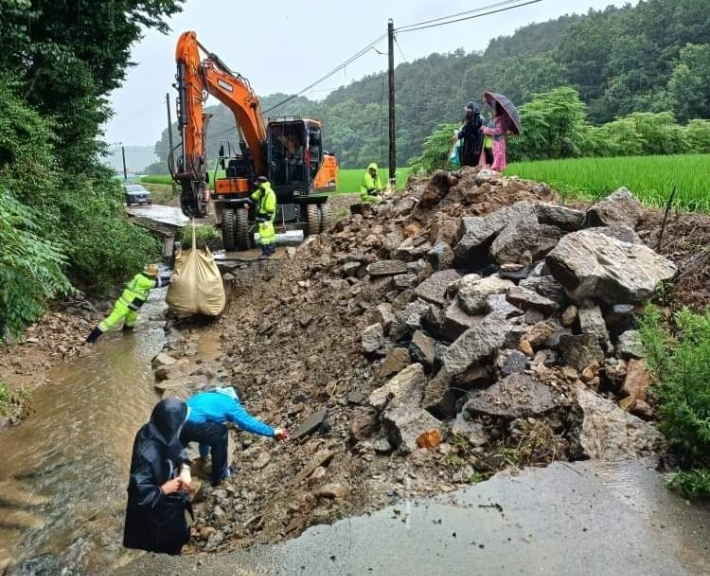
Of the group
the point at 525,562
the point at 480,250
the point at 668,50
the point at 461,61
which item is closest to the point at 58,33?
the point at 480,250

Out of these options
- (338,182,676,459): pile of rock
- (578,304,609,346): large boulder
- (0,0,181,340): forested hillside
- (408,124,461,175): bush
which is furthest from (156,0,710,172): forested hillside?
(578,304,609,346): large boulder

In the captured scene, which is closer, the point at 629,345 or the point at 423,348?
the point at 629,345

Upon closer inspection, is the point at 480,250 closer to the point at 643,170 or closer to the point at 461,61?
the point at 643,170

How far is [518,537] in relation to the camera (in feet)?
9.72

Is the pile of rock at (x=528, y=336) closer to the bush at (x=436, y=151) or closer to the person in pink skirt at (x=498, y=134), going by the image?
the person in pink skirt at (x=498, y=134)

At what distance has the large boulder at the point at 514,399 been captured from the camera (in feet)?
12.0

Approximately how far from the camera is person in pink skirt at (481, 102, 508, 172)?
8.63 metres

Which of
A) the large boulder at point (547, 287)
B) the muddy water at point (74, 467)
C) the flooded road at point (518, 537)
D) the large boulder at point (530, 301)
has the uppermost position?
the large boulder at point (547, 287)

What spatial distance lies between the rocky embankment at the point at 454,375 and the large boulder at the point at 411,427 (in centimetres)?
1

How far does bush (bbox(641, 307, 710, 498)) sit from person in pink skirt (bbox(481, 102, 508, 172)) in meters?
5.95

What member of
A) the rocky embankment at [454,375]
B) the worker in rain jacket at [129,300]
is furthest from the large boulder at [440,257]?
the worker in rain jacket at [129,300]

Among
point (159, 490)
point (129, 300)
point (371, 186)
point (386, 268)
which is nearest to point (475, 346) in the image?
point (159, 490)

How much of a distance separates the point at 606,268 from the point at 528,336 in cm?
83

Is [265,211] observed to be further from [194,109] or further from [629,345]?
[629,345]
